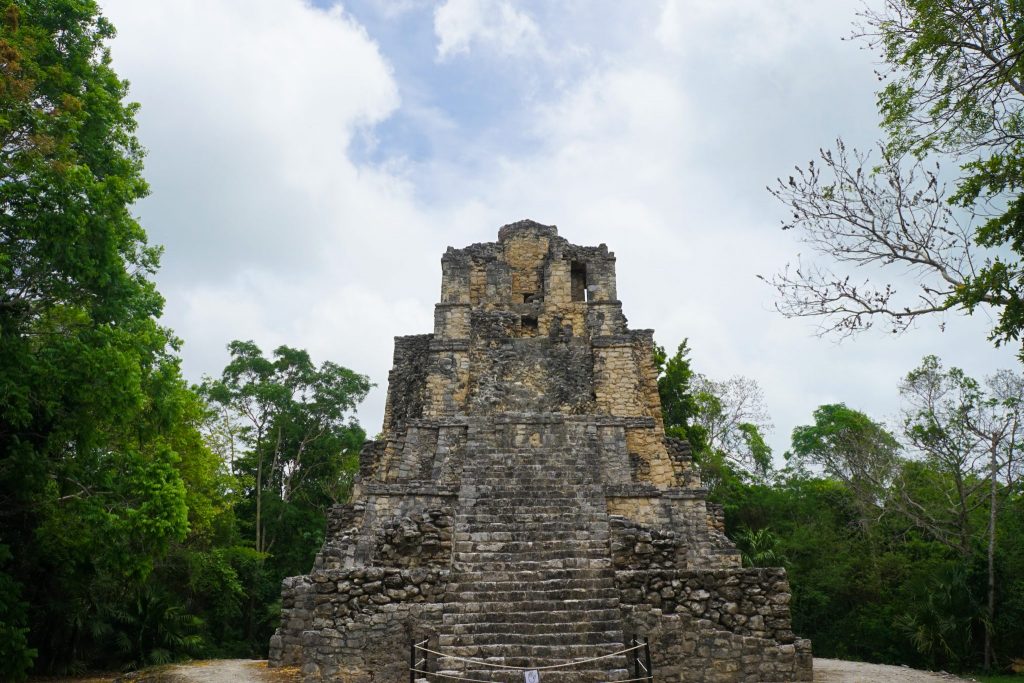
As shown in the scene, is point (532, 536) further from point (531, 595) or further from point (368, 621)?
point (368, 621)

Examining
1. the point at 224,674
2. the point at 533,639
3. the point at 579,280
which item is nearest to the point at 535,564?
the point at 533,639

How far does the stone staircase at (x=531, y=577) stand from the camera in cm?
734

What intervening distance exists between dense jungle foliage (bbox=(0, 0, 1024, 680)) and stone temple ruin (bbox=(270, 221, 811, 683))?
8.80 ft

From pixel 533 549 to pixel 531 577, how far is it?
488mm

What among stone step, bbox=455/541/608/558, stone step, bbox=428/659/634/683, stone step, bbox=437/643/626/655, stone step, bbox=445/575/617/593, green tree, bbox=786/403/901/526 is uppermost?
green tree, bbox=786/403/901/526

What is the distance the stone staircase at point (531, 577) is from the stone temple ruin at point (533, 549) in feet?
0.07

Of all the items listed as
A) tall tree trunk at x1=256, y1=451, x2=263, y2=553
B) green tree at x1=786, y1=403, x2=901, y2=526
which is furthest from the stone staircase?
tall tree trunk at x1=256, y1=451, x2=263, y2=553

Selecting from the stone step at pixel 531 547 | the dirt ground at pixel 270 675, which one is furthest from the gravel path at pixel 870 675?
the stone step at pixel 531 547

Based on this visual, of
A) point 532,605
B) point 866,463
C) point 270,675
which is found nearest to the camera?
point 532,605

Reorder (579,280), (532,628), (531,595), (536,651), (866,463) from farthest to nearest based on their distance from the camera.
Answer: (866,463), (579,280), (531,595), (532,628), (536,651)

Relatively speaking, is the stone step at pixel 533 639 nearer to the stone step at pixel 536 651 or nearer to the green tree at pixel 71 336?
the stone step at pixel 536 651

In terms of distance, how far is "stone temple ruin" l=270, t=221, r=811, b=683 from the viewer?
7516 mm

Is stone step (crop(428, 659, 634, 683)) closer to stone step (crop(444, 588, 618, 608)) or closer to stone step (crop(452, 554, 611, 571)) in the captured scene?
stone step (crop(444, 588, 618, 608))

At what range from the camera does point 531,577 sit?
8.38 m
